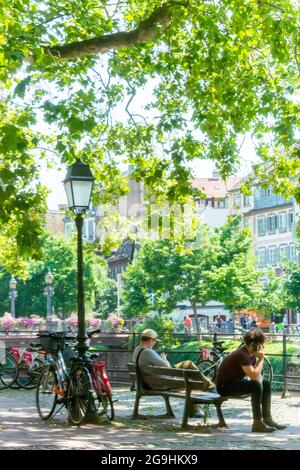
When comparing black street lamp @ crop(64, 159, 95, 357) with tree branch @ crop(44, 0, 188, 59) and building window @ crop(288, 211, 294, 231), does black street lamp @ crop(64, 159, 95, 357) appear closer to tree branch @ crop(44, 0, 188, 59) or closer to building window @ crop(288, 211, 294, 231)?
tree branch @ crop(44, 0, 188, 59)

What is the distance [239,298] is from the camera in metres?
75.1

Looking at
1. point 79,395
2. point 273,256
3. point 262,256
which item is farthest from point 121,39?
point 262,256

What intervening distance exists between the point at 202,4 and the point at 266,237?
9008 centimetres

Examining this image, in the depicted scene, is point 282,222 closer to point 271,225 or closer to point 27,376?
point 271,225

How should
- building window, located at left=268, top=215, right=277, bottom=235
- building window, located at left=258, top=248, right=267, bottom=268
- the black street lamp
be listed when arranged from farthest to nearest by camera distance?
building window, located at left=258, top=248, right=267, bottom=268 → building window, located at left=268, top=215, right=277, bottom=235 → the black street lamp

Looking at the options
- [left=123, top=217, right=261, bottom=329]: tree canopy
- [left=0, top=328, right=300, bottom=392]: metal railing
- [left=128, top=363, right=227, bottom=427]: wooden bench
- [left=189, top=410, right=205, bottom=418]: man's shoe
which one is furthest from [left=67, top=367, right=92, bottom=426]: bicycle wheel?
[left=123, top=217, right=261, bottom=329]: tree canopy

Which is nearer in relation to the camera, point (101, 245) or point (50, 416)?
point (50, 416)

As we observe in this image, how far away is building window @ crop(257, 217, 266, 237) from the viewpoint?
4230 inches

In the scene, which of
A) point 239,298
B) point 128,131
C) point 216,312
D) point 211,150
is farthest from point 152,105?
point 216,312

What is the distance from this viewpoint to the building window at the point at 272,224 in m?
105

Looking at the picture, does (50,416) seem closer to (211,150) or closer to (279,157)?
(211,150)

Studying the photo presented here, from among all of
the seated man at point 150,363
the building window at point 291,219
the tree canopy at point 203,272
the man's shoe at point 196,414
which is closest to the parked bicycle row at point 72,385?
the seated man at point 150,363

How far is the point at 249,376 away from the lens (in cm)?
1336

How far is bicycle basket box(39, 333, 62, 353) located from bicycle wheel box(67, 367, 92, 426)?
117 cm
